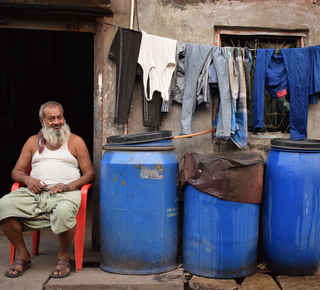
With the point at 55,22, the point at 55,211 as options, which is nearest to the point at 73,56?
the point at 55,22

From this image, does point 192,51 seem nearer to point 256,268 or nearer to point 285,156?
point 285,156

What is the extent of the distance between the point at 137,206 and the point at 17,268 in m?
1.18

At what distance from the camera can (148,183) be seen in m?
3.32

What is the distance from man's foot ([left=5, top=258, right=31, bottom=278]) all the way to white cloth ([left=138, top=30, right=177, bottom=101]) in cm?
195

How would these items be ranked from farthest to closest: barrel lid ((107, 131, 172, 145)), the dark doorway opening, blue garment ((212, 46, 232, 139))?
1. the dark doorway opening
2. blue garment ((212, 46, 232, 139))
3. barrel lid ((107, 131, 172, 145))

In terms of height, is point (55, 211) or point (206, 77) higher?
point (206, 77)

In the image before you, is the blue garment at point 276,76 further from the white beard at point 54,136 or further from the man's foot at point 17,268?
the man's foot at point 17,268

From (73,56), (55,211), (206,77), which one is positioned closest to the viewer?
(55,211)

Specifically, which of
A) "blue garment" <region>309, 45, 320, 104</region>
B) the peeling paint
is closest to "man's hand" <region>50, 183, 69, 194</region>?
the peeling paint

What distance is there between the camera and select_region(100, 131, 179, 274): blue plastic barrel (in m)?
3.32

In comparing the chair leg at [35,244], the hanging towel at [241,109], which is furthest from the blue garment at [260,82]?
the chair leg at [35,244]

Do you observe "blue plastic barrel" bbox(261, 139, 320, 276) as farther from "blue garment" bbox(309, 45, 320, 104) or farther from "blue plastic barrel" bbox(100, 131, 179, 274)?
"blue plastic barrel" bbox(100, 131, 179, 274)

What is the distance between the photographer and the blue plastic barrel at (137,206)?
3.32 metres

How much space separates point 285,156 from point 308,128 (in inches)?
36.9
